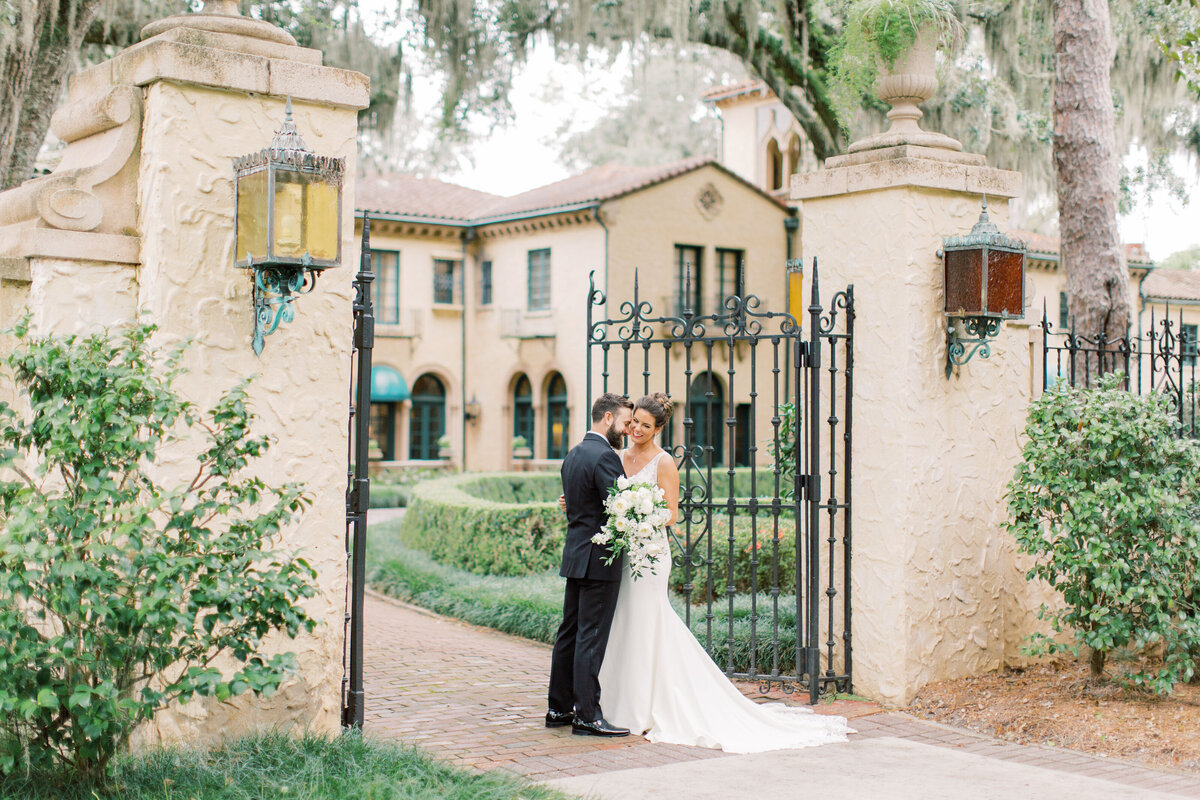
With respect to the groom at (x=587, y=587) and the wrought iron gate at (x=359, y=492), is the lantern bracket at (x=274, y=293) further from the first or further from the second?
the groom at (x=587, y=587)

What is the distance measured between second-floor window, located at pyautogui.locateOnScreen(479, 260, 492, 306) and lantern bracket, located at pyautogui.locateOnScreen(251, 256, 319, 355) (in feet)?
81.1

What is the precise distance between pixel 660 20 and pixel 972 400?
906cm

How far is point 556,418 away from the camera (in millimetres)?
28547

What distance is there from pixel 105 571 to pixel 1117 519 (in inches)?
198

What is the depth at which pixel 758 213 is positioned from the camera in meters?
28.5

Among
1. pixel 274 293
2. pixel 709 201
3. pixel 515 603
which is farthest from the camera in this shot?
pixel 709 201

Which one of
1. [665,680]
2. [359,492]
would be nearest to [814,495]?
[665,680]

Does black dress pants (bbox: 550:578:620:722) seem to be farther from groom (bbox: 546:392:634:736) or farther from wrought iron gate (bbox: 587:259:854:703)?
wrought iron gate (bbox: 587:259:854:703)

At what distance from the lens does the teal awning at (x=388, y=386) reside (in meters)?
28.4

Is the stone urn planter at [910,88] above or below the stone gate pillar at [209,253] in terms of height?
above

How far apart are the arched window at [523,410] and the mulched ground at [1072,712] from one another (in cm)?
2237

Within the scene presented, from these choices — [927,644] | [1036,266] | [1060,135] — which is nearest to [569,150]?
[1036,266]

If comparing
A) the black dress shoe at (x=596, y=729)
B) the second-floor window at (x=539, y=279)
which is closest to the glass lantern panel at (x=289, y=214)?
the black dress shoe at (x=596, y=729)

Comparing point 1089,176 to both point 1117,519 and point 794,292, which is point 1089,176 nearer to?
point 794,292
